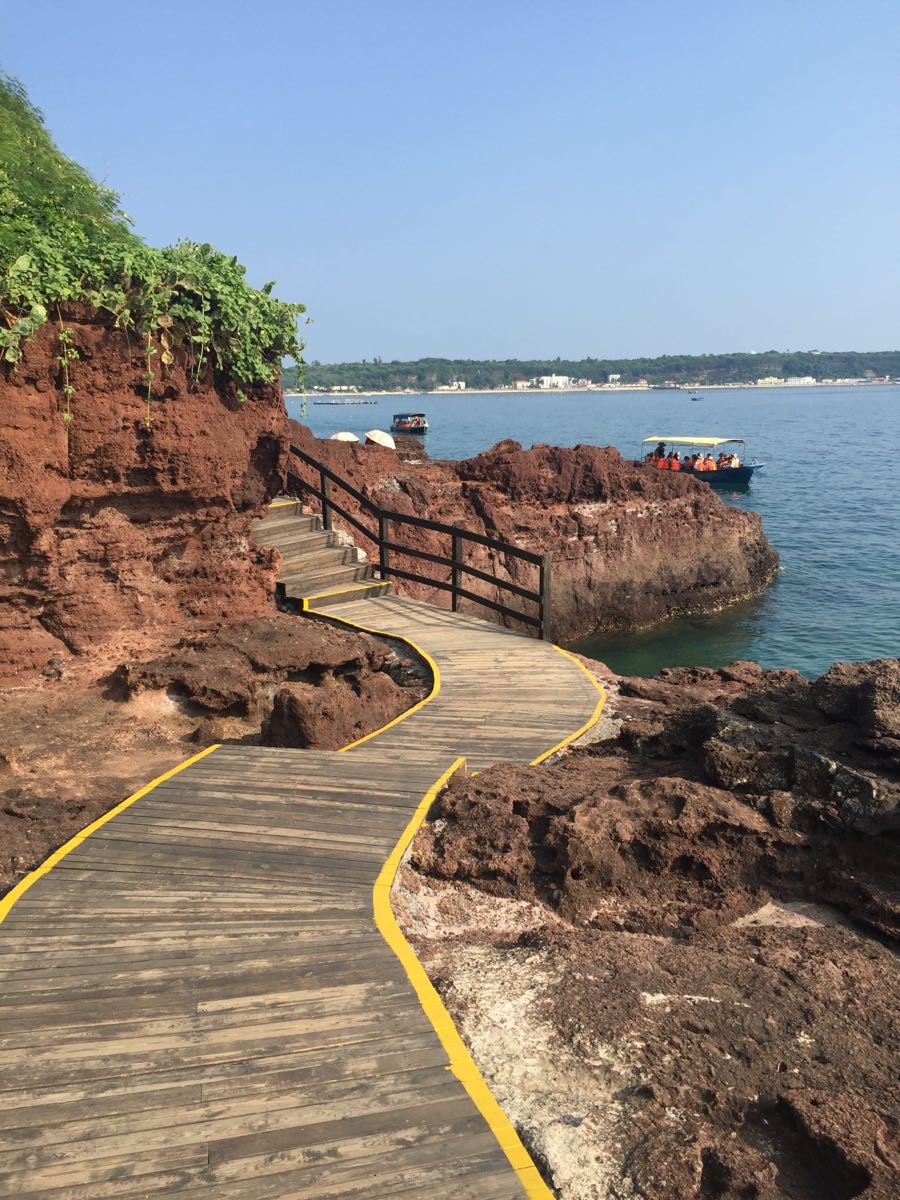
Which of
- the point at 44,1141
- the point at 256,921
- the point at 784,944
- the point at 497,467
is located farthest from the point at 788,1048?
the point at 497,467

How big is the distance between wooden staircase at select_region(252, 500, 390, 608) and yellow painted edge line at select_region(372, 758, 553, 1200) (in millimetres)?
7142

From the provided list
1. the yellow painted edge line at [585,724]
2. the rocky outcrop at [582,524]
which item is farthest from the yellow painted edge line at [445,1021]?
the rocky outcrop at [582,524]

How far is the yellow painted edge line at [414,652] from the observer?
7.97 metres

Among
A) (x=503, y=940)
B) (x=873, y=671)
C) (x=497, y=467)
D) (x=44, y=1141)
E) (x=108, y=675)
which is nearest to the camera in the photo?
(x=44, y=1141)

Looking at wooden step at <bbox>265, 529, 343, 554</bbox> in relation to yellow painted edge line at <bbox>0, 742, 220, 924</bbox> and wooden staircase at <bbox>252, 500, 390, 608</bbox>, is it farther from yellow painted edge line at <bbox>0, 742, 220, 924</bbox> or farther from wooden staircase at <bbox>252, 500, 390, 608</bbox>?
yellow painted edge line at <bbox>0, 742, 220, 924</bbox>

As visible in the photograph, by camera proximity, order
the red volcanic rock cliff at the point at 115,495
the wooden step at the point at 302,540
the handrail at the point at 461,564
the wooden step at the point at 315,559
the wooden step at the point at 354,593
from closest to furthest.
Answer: the red volcanic rock cliff at the point at 115,495 → the handrail at the point at 461,564 → the wooden step at the point at 354,593 → the wooden step at the point at 315,559 → the wooden step at the point at 302,540

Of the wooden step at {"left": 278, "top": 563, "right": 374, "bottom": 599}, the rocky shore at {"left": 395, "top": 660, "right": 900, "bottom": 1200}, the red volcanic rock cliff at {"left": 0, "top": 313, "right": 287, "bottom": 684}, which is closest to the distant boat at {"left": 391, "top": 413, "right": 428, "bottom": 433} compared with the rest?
the wooden step at {"left": 278, "top": 563, "right": 374, "bottom": 599}

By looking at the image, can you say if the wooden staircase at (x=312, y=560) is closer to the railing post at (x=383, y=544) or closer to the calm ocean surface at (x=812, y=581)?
the railing post at (x=383, y=544)

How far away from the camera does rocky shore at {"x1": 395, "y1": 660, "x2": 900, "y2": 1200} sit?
349 centimetres

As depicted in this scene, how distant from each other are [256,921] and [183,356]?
715cm

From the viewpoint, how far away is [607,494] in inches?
992

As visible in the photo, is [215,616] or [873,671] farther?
[215,616]

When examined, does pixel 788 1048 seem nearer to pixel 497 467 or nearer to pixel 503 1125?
pixel 503 1125

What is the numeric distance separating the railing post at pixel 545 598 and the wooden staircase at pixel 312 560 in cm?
304
